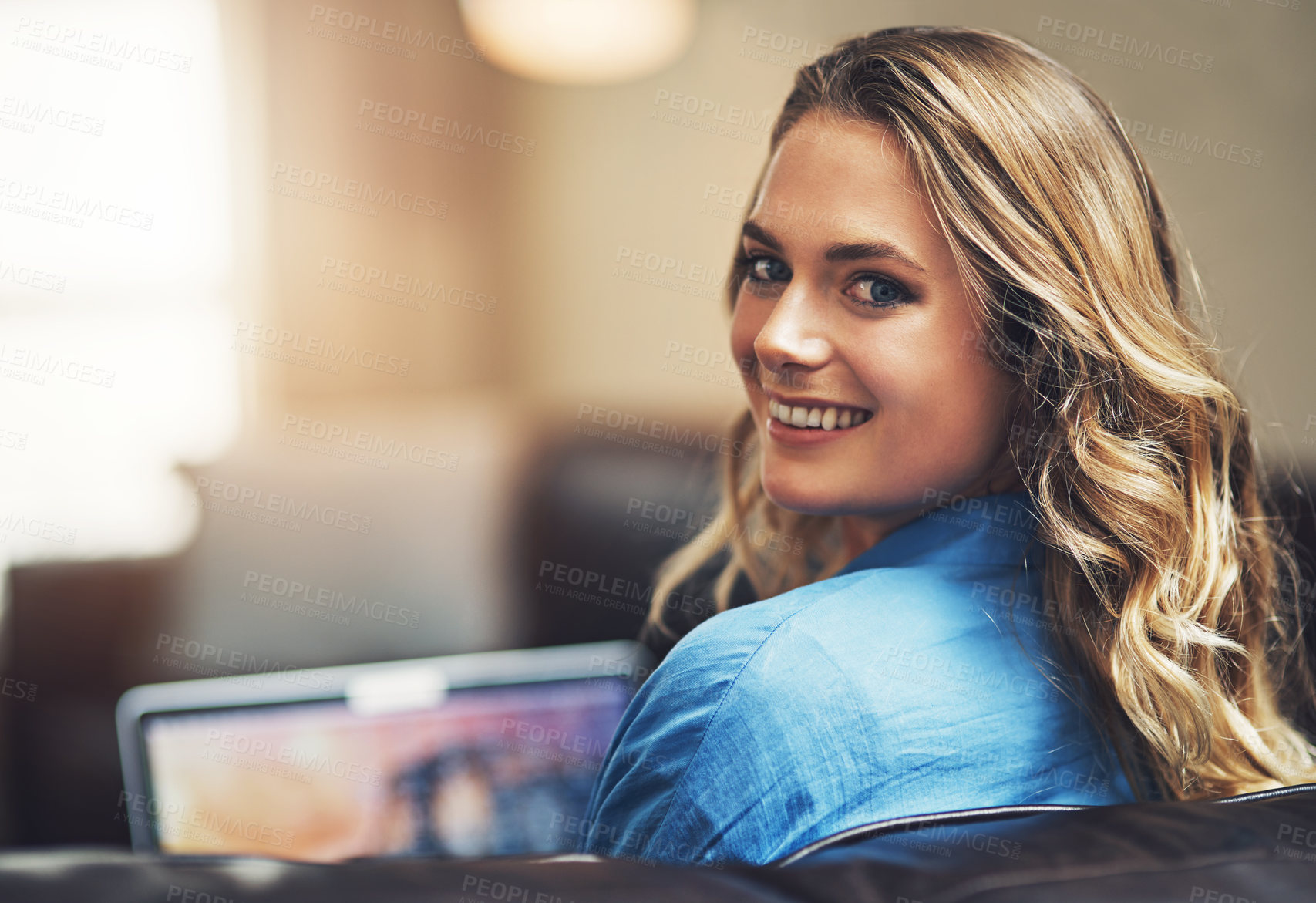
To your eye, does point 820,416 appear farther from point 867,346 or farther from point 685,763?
point 685,763

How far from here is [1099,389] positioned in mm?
849

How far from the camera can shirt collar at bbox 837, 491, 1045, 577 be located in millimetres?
853

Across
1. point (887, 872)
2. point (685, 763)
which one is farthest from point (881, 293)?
point (887, 872)

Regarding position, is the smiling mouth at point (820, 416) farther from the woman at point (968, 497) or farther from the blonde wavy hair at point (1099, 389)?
the blonde wavy hair at point (1099, 389)

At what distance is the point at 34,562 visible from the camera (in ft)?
6.52

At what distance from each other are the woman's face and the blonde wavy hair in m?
0.03

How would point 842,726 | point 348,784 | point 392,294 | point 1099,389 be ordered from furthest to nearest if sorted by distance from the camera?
point 392,294, point 348,784, point 1099,389, point 842,726

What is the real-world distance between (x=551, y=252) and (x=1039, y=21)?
154cm

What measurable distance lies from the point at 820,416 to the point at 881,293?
5.0 inches

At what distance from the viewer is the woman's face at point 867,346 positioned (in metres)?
0.86

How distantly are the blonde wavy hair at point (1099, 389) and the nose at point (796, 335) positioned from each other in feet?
0.43

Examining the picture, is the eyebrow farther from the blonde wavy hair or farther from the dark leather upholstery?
the dark leather upholstery

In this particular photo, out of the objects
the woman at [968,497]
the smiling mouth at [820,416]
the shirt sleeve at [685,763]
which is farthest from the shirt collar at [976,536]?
the shirt sleeve at [685,763]

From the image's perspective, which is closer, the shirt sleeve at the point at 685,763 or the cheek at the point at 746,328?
the shirt sleeve at the point at 685,763
